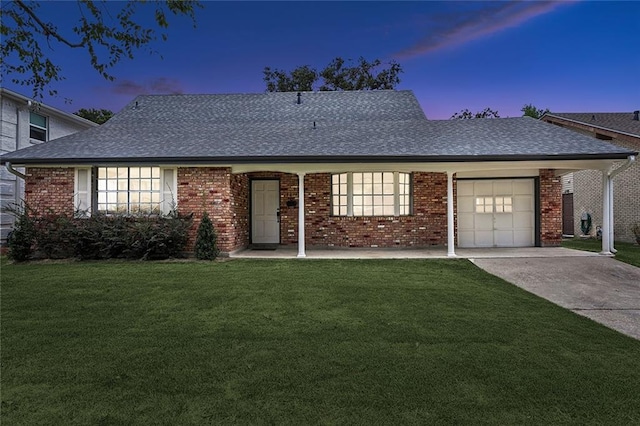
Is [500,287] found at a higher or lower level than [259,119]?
lower

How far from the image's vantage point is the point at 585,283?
7070mm

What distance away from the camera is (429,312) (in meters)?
5.02

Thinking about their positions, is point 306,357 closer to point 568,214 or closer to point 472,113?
point 568,214

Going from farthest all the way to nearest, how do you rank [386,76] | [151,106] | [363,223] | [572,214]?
[386,76]
[572,214]
[151,106]
[363,223]

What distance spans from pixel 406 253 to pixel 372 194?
88.1 inches

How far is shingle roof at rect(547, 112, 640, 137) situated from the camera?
15914mm

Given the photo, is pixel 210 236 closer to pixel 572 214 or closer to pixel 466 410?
pixel 466 410

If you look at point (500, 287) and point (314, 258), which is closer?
point (500, 287)

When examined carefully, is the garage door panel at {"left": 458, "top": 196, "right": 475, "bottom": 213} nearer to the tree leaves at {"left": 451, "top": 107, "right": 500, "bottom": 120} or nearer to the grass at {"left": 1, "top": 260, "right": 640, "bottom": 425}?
the grass at {"left": 1, "top": 260, "right": 640, "bottom": 425}

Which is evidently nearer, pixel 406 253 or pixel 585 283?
pixel 585 283

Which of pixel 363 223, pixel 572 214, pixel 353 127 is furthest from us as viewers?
pixel 572 214

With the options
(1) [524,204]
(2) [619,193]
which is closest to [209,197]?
(1) [524,204]

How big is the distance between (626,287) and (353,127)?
830 centimetres

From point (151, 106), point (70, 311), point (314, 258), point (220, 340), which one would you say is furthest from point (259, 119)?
point (220, 340)
